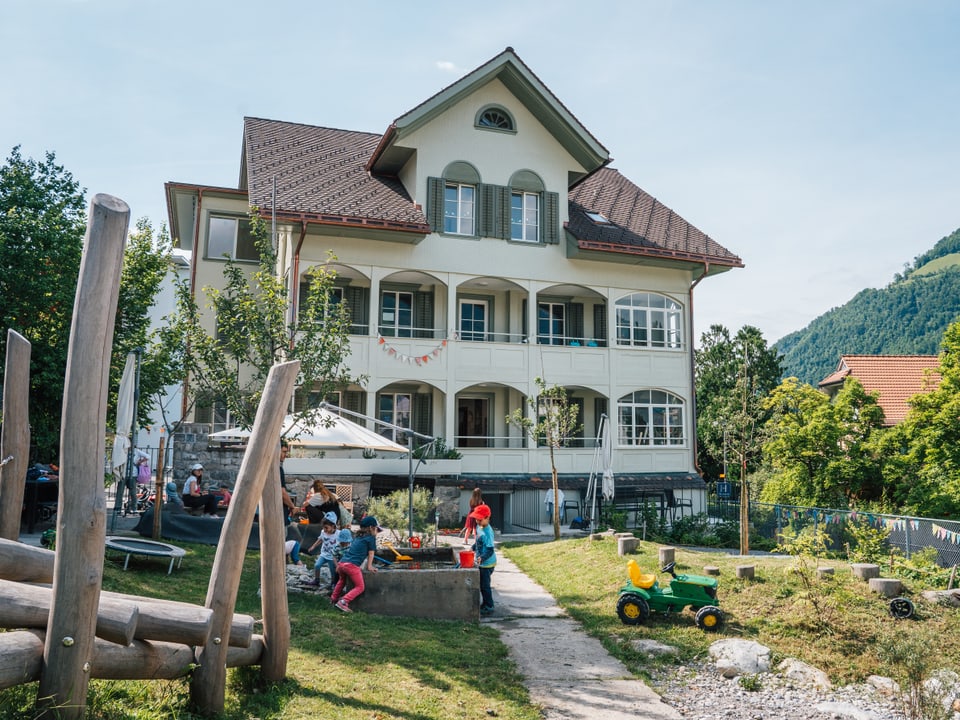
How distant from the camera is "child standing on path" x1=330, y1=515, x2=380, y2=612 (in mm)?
10836

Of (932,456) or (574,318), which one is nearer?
(932,456)

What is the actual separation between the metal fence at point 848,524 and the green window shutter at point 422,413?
381 inches

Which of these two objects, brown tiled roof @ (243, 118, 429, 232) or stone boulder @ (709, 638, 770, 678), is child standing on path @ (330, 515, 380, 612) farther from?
brown tiled roof @ (243, 118, 429, 232)

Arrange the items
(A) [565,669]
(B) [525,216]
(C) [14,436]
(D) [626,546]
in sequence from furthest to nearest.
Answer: (B) [525,216] → (D) [626,546] → (A) [565,669] → (C) [14,436]

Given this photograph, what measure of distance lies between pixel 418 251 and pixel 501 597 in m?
14.1

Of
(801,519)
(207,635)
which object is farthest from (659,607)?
(801,519)

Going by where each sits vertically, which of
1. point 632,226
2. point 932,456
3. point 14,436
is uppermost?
point 632,226

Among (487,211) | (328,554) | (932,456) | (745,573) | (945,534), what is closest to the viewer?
(328,554)

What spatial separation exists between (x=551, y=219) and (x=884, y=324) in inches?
6141

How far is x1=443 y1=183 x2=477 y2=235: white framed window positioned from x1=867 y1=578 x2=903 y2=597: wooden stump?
666 inches

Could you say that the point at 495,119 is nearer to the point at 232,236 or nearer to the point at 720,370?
the point at 232,236

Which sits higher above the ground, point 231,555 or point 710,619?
point 231,555

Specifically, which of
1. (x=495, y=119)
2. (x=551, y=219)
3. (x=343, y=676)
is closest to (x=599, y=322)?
(x=551, y=219)

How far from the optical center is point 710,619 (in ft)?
35.6
